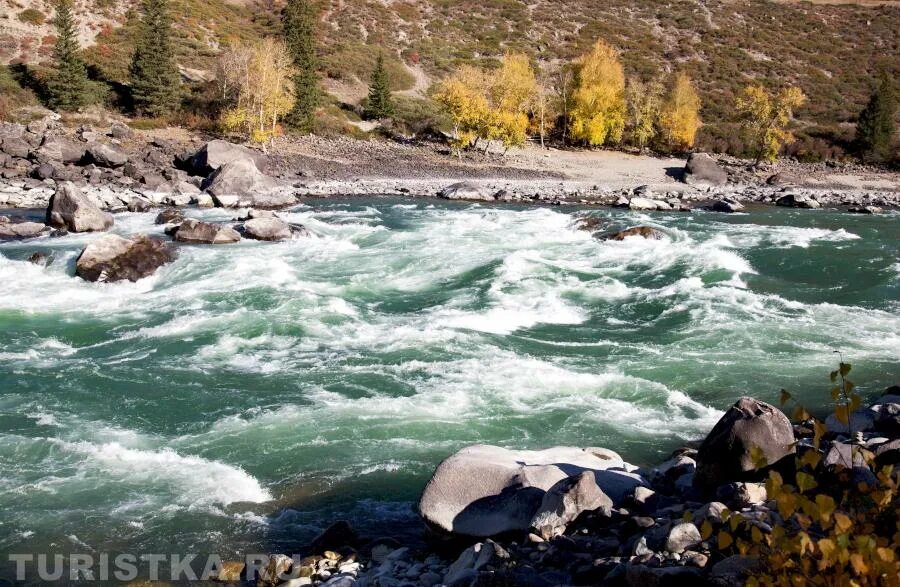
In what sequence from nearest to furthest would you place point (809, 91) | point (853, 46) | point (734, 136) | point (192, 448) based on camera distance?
1. point (192, 448)
2. point (734, 136)
3. point (809, 91)
4. point (853, 46)

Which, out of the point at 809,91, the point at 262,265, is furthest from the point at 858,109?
the point at 262,265

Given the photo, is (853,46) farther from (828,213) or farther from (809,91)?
(828,213)

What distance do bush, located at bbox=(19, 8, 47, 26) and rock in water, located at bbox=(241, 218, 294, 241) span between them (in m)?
47.7

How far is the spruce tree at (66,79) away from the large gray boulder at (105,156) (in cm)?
1261

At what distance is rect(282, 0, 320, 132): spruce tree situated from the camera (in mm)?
50250

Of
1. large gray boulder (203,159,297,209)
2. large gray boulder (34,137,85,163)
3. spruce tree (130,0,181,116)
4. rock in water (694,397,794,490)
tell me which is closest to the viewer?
rock in water (694,397,794,490)

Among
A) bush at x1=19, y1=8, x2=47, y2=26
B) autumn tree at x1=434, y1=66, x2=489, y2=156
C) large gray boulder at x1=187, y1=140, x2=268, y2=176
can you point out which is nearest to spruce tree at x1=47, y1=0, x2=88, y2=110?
large gray boulder at x1=187, y1=140, x2=268, y2=176

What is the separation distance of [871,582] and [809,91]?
82.2 metres

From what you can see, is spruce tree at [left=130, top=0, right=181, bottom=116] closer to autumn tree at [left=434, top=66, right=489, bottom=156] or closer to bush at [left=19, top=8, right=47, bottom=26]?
bush at [left=19, top=8, right=47, bottom=26]

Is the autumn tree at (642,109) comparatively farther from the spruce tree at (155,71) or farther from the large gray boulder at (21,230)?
the large gray boulder at (21,230)

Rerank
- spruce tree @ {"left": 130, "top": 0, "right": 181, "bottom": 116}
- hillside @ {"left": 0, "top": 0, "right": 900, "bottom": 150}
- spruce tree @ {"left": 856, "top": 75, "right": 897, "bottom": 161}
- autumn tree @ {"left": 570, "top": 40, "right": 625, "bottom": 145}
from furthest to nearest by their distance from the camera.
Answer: hillside @ {"left": 0, "top": 0, "right": 900, "bottom": 150} < autumn tree @ {"left": 570, "top": 40, "right": 625, "bottom": 145} < spruce tree @ {"left": 856, "top": 75, "right": 897, "bottom": 161} < spruce tree @ {"left": 130, "top": 0, "right": 181, "bottom": 116}

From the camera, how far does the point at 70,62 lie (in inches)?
1794

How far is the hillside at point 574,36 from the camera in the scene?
63.3 m

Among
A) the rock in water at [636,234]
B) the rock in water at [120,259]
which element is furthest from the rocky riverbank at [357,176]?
the rock in water at [120,259]
